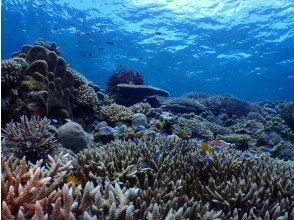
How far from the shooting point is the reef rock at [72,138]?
6.46 meters

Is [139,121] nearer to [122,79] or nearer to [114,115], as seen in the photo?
[114,115]

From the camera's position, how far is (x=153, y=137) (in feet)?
22.2

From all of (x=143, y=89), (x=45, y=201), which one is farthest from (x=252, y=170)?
(x=143, y=89)

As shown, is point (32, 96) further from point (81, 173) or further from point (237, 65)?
point (237, 65)

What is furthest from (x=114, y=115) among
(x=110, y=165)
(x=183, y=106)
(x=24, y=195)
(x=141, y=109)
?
(x=24, y=195)

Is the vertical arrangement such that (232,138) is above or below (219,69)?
below

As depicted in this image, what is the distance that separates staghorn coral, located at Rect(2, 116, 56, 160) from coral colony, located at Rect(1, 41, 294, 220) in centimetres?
2

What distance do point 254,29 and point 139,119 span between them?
88.3 feet

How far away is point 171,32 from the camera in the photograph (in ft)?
117

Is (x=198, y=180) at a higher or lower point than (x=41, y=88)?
lower

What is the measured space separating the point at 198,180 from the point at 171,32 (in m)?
33.3

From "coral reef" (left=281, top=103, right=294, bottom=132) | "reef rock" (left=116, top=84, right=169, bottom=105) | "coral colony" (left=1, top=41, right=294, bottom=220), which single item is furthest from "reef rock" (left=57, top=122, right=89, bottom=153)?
"coral reef" (left=281, top=103, right=294, bottom=132)

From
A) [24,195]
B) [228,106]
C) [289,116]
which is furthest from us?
[228,106]

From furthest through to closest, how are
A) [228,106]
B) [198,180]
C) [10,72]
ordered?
[228,106]
[10,72]
[198,180]
